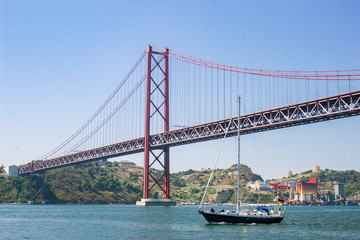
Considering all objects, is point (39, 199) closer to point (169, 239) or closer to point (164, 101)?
point (164, 101)

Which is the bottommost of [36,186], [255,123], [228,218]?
[228,218]

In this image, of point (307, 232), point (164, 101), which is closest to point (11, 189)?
point (164, 101)

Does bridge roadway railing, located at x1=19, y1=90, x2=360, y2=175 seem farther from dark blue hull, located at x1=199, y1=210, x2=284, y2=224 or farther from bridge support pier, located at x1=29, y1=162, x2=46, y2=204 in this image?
bridge support pier, located at x1=29, y1=162, x2=46, y2=204

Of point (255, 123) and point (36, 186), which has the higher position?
point (255, 123)

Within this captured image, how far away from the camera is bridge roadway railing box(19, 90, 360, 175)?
6077 cm

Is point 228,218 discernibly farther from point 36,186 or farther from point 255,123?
point 36,186

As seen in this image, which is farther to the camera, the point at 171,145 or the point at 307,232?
the point at 171,145

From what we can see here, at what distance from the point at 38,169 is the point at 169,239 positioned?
9450 centimetres

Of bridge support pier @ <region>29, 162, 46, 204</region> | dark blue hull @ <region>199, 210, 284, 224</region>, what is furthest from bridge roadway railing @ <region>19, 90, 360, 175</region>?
bridge support pier @ <region>29, 162, 46, 204</region>

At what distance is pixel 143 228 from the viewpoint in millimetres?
48312

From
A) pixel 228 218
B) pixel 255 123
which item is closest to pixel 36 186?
pixel 255 123

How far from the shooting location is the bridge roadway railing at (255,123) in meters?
60.8

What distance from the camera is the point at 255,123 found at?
73312 millimetres

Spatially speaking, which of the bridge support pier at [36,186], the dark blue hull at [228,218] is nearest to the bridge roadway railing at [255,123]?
the dark blue hull at [228,218]
